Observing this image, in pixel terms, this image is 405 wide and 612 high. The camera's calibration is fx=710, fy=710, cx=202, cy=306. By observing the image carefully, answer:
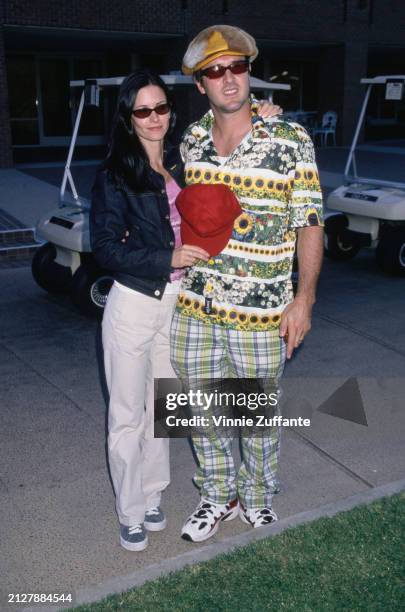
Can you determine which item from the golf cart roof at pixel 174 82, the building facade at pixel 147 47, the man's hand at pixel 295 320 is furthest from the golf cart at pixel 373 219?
the building facade at pixel 147 47

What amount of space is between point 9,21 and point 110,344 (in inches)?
562

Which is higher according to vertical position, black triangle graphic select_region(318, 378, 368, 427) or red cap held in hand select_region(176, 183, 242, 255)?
red cap held in hand select_region(176, 183, 242, 255)

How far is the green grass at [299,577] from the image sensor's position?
256 centimetres

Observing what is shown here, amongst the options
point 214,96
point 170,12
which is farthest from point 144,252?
point 170,12

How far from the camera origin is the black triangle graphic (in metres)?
4.28

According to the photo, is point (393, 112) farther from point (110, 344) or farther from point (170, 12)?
point (110, 344)

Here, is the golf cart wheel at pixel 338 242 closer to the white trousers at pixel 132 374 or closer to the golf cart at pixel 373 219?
the golf cart at pixel 373 219

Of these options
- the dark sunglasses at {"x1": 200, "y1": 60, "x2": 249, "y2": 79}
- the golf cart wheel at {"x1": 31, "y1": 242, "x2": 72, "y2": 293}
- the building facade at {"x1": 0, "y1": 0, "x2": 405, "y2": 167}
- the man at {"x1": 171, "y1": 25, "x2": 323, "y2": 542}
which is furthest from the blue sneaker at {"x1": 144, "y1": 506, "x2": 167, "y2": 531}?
the building facade at {"x1": 0, "y1": 0, "x2": 405, "y2": 167}

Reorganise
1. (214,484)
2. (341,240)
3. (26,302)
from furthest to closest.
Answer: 1. (341,240)
2. (26,302)
3. (214,484)

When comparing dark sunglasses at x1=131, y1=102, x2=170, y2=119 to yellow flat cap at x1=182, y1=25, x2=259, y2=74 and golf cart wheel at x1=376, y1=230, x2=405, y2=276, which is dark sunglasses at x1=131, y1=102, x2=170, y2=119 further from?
golf cart wheel at x1=376, y1=230, x2=405, y2=276

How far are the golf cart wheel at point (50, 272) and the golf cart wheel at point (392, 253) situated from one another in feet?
10.6

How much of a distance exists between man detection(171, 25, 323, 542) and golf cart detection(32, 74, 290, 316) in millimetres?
3161

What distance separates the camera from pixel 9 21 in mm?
15016

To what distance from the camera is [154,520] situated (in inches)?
121
